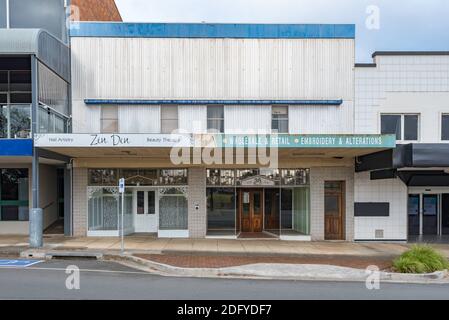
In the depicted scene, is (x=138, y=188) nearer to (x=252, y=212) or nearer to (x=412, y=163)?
(x=252, y=212)

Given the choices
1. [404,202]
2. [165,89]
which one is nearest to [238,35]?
[165,89]

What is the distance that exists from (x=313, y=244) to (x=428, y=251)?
5.18 m

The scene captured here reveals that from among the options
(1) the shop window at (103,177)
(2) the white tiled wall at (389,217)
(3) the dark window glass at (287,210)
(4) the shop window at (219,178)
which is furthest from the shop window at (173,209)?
(2) the white tiled wall at (389,217)

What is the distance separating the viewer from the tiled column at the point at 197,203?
17.3m

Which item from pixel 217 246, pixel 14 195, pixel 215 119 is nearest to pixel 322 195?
pixel 217 246

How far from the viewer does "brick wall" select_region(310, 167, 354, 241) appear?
1728 cm

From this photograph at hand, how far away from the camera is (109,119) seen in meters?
17.3

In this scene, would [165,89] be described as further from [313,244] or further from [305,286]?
[305,286]

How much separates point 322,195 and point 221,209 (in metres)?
4.39

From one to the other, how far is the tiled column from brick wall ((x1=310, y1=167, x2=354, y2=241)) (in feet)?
15.1

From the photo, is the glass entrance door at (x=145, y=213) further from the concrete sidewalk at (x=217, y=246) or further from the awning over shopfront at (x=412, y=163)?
the awning over shopfront at (x=412, y=163)

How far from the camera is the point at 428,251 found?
11.6 meters

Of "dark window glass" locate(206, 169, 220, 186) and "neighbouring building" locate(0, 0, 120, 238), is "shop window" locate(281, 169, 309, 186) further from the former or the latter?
"neighbouring building" locate(0, 0, 120, 238)

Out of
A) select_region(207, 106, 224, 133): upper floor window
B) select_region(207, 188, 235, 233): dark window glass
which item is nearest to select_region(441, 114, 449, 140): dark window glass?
select_region(207, 188, 235, 233): dark window glass
